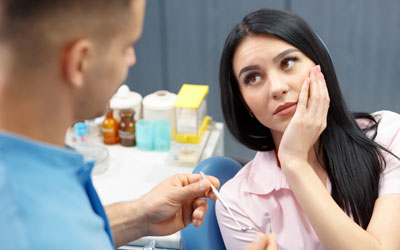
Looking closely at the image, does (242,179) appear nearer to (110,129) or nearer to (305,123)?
(305,123)

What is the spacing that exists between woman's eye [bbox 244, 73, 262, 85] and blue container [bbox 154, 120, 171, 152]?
0.79 m

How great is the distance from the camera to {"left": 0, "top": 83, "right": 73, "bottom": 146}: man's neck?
67 cm

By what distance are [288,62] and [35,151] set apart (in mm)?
956

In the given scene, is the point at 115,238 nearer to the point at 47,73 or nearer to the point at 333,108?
the point at 47,73

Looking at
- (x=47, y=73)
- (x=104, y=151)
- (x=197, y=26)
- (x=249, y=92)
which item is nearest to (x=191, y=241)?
(x=249, y=92)

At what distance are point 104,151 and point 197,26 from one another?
4.99 ft

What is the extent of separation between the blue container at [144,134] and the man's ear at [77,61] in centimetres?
154

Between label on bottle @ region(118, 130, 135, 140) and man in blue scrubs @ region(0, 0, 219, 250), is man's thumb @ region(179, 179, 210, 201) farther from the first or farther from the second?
label on bottle @ region(118, 130, 135, 140)

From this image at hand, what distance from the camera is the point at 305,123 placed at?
139cm

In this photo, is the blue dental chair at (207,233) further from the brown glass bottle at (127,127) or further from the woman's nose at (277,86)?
the brown glass bottle at (127,127)

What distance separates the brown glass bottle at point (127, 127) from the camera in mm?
2295

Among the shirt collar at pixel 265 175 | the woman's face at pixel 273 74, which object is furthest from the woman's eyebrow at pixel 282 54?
the shirt collar at pixel 265 175

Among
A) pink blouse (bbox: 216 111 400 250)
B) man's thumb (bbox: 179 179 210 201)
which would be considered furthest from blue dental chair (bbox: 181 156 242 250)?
man's thumb (bbox: 179 179 210 201)

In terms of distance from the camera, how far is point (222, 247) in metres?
1.61
